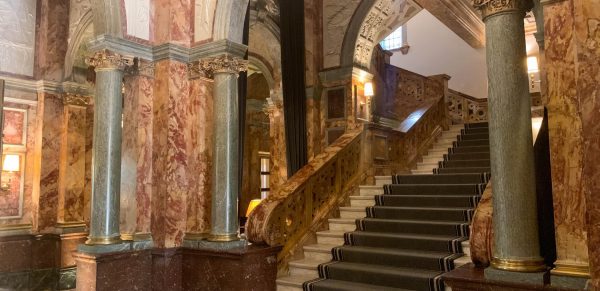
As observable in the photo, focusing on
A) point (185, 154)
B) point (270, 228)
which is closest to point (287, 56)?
point (185, 154)

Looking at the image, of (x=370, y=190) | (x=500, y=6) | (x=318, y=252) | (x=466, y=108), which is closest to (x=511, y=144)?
(x=500, y=6)

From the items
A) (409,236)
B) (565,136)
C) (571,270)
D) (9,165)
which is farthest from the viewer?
(9,165)

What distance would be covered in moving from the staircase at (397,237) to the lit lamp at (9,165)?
5.71m

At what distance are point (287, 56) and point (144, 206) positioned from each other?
353 centimetres

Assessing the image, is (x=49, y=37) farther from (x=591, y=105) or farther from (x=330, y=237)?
(x=591, y=105)

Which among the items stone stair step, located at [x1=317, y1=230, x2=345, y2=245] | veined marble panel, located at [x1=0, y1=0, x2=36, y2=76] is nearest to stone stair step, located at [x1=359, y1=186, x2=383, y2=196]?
stone stair step, located at [x1=317, y1=230, x2=345, y2=245]

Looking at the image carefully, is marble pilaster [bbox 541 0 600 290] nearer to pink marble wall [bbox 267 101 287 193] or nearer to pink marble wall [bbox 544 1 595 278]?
pink marble wall [bbox 544 1 595 278]

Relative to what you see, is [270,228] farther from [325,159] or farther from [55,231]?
[55,231]

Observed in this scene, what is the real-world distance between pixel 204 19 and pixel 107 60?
1.39 metres

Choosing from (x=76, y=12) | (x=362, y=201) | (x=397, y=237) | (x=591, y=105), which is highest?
(x=76, y=12)

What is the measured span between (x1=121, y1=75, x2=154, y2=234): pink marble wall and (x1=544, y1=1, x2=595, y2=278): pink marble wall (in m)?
4.77

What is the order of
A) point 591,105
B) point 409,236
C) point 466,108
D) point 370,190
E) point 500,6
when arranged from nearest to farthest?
point 591,105 < point 500,6 < point 409,236 < point 370,190 < point 466,108

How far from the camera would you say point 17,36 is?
876cm

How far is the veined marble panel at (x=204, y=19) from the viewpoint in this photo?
20.9 ft
